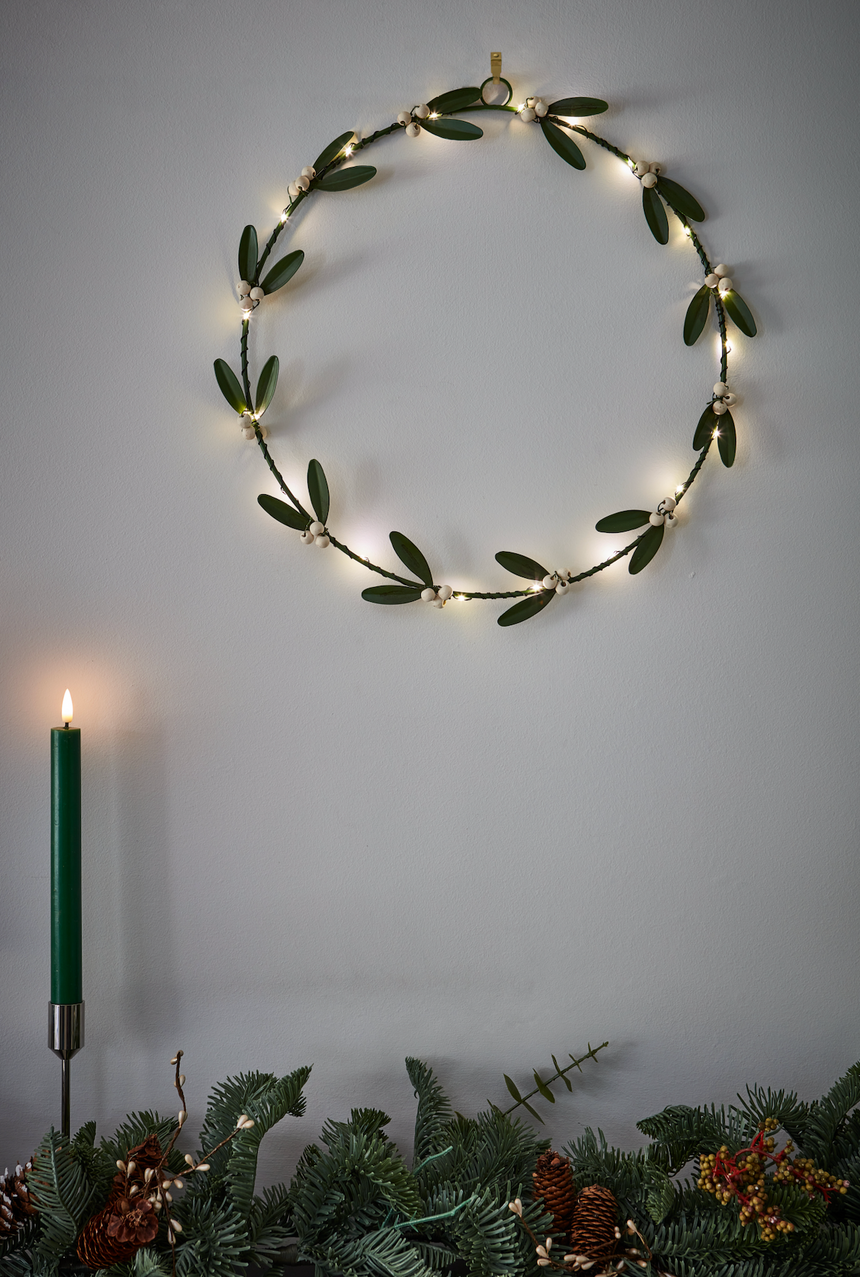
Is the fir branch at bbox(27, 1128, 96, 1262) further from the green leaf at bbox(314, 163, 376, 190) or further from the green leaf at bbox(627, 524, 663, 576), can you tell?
the green leaf at bbox(314, 163, 376, 190)

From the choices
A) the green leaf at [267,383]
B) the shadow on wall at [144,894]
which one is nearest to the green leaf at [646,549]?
the green leaf at [267,383]

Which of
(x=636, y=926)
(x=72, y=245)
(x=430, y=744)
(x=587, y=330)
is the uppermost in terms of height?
(x=72, y=245)

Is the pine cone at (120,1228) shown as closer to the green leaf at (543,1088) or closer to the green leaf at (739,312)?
the green leaf at (543,1088)

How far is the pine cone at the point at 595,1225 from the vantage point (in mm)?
675

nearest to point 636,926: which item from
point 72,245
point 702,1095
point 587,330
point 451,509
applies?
point 702,1095

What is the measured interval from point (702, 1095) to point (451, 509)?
0.68 metres

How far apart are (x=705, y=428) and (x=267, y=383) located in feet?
1.50

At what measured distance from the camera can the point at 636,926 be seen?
0.89 meters

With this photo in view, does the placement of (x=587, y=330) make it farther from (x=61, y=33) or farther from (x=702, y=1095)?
(x=702, y=1095)

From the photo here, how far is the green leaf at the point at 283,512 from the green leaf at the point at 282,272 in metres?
0.21

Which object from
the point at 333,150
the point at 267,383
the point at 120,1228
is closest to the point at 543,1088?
the point at 120,1228

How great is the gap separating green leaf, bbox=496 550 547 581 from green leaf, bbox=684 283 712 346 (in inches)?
11.2

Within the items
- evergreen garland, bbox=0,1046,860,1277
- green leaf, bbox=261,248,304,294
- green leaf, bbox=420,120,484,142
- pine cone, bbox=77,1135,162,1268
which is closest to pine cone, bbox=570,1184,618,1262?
evergreen garland, bbox=0,1046,860,1277

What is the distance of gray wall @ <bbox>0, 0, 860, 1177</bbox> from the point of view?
87 centimetres
